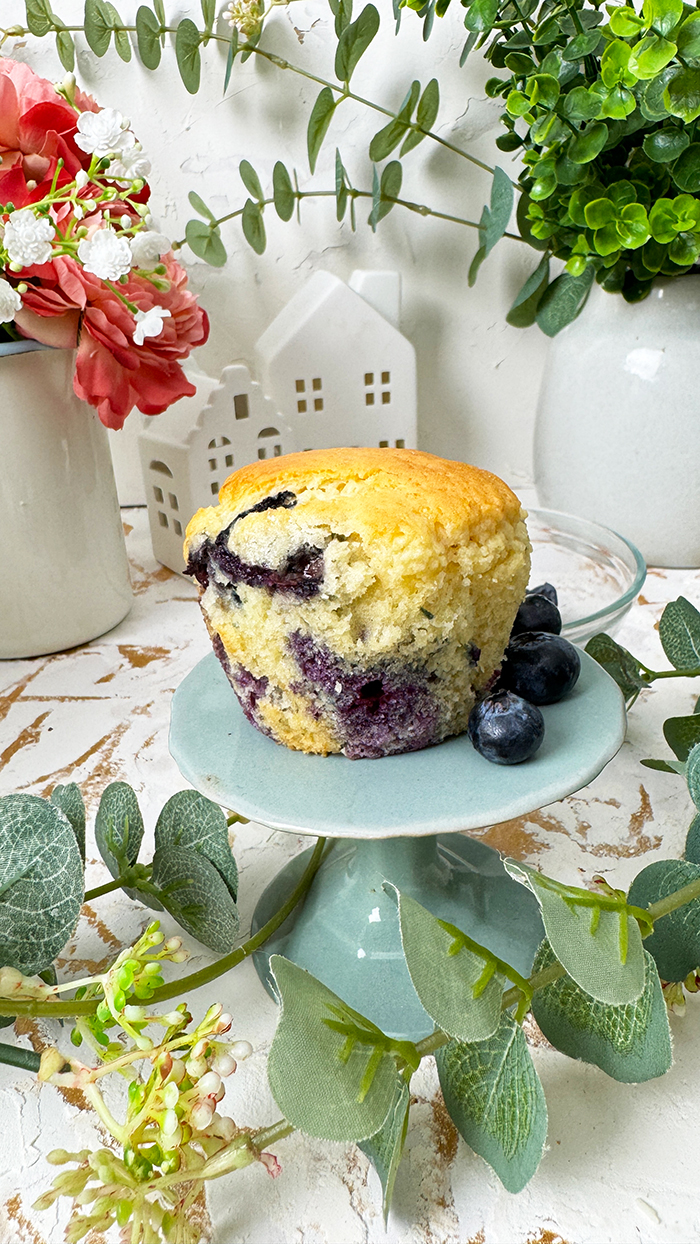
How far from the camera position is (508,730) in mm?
491

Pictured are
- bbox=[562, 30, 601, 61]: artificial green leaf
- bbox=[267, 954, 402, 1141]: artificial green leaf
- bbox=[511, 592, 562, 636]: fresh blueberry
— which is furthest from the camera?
bbox=[562, 30, 601, 61]: artificial green leaf

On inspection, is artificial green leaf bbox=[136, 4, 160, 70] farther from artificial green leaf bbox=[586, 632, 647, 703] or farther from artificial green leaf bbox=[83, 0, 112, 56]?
artificial green leaf bbox=[586, 632, 647, 703]

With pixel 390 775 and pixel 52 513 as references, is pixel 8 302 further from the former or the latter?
pixel 390 775

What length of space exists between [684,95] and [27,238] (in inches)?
23.3

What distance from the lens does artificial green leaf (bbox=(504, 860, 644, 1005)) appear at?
1.30 ft

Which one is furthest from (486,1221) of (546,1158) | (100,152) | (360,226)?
(360,226)

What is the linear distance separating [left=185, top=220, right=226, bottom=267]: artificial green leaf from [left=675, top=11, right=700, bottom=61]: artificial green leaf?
606mm

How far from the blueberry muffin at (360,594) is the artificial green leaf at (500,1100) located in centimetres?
17

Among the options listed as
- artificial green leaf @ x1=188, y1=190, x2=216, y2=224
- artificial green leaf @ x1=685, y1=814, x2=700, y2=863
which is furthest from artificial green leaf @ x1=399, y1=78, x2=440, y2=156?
artificial green leaf @ x1=685, y1=814, x2=700, y2=863

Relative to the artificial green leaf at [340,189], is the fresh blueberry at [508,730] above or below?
below

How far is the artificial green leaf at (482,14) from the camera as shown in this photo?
0.93 m

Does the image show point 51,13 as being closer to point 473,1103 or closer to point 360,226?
point 360,226

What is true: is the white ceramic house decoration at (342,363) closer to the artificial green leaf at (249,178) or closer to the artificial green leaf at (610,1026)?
the artificial green leaf at (249,178)

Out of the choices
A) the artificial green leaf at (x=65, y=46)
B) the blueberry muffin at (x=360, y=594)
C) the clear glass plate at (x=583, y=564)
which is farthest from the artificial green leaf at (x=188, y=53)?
the blueberry muffin at (x=360, y=594)
